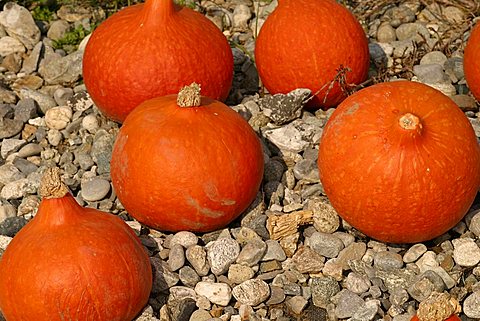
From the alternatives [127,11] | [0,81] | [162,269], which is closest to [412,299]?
[162,269]

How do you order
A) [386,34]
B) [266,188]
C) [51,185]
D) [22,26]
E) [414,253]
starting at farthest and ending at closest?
[22,26] < [386,34] < [266,188] < [414,253] < [51,185]

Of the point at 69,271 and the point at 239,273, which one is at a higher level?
the point at 69,271

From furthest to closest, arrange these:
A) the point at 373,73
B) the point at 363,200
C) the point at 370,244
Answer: the point at 373,73, the point at 370,244, the point at 363,200

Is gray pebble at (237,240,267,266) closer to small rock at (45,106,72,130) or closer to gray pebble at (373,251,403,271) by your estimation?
gray pebble at (373,251,403,271)

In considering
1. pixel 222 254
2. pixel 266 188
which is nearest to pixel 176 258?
pixel 222 254

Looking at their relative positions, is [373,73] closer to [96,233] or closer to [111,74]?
[111,74]

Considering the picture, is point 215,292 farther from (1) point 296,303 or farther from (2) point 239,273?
(1) point 296,303

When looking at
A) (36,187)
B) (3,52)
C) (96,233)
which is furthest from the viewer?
(3,52)
